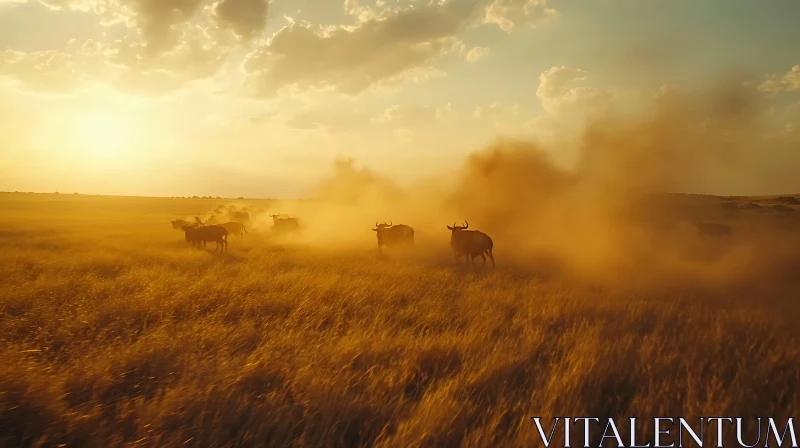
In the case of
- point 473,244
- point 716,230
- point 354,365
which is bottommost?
point 716,230

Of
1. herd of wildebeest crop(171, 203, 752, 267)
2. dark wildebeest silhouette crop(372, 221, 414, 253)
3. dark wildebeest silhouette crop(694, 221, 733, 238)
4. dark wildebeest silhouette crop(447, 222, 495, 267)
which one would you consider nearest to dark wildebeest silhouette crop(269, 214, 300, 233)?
herd of wildebeest crop(171, 203, 752, 267)

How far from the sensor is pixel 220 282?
9.18 meters

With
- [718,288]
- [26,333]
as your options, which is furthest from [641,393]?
[718,288]

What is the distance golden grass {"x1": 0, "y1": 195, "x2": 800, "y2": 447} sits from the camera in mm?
3096

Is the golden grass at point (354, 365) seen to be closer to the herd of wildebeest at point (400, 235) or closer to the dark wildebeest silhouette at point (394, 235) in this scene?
the herd of wildebeest at point (400, 235)

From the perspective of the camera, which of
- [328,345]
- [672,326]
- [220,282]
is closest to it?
[328,345]

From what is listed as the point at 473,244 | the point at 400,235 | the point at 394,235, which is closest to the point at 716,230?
the point at 473,244

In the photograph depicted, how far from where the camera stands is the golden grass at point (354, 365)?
122 inches

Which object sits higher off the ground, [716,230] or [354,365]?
[354,365]

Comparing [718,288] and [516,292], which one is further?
[718,288]

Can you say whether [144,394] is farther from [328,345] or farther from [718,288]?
[718,288]

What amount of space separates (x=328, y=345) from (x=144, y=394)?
6.78ft

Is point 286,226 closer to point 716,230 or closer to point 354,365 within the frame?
point 354,365

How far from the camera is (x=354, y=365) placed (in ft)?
14.7
